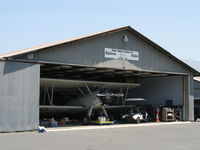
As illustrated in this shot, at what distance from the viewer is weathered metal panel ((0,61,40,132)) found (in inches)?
622

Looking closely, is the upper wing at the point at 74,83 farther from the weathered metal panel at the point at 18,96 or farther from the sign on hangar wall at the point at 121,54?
the weathered metal panel at the point at 18,96

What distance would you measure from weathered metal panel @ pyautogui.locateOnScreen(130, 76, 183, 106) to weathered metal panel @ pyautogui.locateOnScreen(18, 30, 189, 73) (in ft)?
8.14

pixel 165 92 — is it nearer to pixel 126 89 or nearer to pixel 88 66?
pixel 126 89

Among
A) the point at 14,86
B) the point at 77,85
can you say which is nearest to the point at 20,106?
the point at 14,86

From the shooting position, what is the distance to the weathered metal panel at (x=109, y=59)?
58.9 ft

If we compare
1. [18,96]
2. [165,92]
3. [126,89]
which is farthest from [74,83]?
[165,92]

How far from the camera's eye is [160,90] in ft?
94.9

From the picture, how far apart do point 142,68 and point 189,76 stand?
5.62 m

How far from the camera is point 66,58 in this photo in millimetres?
18219

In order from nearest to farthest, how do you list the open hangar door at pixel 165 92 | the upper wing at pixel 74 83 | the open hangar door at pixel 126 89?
the upper wing at pixel 74 83 → the open hangar door at pixel 126 89 → the open hangar door at pixel 165 92

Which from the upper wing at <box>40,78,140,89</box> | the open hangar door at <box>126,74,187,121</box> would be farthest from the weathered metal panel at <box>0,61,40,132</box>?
the open hangar door at <box>126,74,187,121</box>

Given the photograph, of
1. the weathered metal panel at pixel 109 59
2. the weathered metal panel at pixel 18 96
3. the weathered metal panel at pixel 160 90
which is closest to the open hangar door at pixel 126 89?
the weathered metal panel at pixel 160 90

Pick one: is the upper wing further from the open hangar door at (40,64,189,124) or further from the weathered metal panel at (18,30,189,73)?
the weathered metal panel at (18,30,189,73)

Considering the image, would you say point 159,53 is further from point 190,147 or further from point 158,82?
point 190,147
